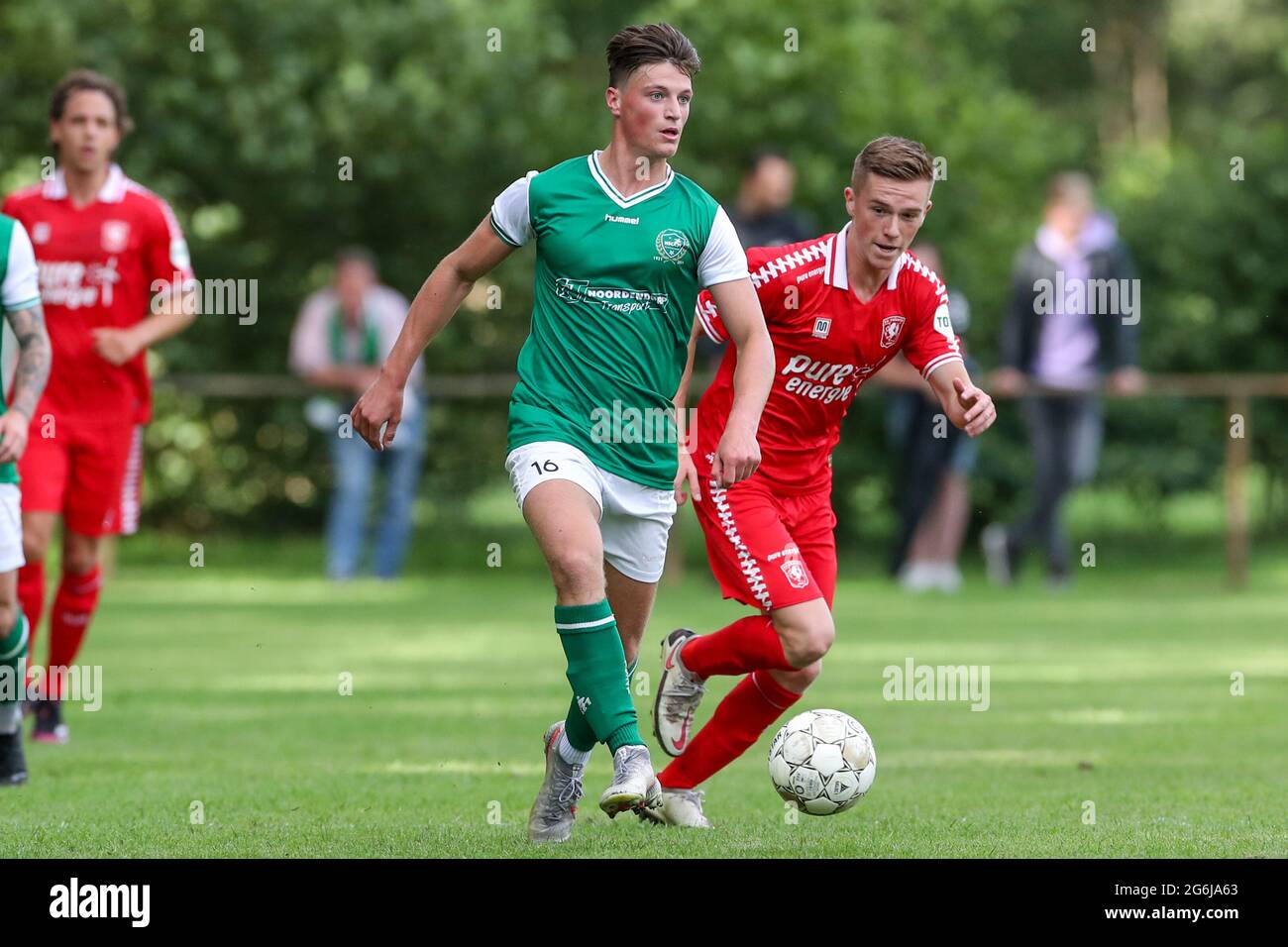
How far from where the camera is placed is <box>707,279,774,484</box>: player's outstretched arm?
5824 mm

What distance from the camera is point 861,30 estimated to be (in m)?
19.9

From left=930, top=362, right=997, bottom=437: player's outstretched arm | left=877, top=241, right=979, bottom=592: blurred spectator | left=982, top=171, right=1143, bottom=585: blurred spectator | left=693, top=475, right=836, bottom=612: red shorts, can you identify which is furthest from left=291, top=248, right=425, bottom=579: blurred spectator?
left=930, top=362, right=997, bottom=437: player's outstretched arm

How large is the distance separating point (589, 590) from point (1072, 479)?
11.2m

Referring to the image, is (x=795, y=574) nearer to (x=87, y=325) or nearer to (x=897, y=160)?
(x=897, y=160)

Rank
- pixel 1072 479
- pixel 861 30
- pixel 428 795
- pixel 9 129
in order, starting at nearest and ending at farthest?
pixel 428 795
pixel 1072 479
pixel 9 129
pixel 861 30

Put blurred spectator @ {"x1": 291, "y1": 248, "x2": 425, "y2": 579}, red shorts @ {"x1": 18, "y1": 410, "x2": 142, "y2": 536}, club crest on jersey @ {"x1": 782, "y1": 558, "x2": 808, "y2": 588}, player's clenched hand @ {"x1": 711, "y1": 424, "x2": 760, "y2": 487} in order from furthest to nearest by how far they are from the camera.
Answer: blurred spectator @ {"x1": 291, "y1": 248, "x2": 425, "y2": 579}, red shorts @ {"x1": 18, "y1": 410, "x2": 142, "y2": 536}, club crest on jersey @ {"x1": 782, "y1": 558, "x2": 808, "y2": 588}, player's clenched hand @ {"x1": 711, "y1": 424, "x2": 760, "y2": 487}

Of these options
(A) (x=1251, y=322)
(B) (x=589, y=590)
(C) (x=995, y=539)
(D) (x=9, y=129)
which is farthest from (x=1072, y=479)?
(B) (x=589, y=590)

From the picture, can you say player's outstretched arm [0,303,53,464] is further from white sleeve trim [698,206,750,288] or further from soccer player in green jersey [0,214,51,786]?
white sleeve trim [698,206,750,288]

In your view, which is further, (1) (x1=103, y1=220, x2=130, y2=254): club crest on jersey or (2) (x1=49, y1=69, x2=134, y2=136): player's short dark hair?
(1) (x1=103, y1=220, x2=130, y2=254): club crest on jersey

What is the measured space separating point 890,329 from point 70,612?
4218 millimetres

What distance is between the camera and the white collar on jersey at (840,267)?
6777 mm

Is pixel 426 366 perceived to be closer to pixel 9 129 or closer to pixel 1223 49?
pixel 9 129

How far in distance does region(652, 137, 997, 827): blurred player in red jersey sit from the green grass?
16.1 inches

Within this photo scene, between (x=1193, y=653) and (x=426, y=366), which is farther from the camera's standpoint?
(x=426, y=366)
